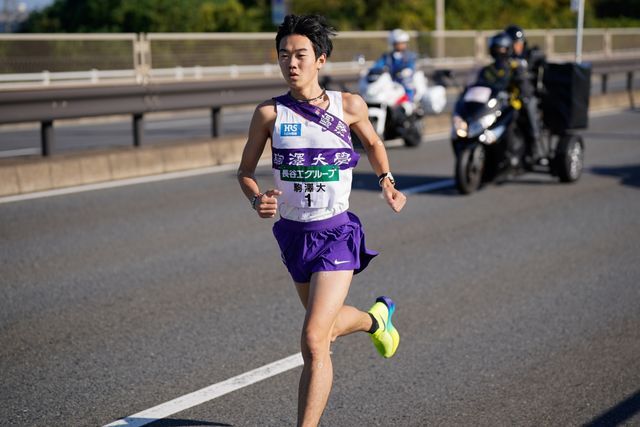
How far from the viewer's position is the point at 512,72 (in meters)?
11.2

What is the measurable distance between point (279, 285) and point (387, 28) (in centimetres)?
4787

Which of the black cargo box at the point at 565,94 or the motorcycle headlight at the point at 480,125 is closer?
the motorcycle headlight at the point at 480,125

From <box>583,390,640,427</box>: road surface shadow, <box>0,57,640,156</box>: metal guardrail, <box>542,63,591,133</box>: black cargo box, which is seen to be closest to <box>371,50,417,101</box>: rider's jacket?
<box>0,57,640,156</box>: metal guardrail

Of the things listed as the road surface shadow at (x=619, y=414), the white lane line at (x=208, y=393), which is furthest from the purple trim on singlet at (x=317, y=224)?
the road surface shadow at (x=619, y=414)

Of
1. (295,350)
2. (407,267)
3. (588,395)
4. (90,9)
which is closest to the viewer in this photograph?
(588,395)

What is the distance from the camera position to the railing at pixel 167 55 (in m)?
19.6

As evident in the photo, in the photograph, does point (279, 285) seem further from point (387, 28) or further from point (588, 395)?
point (387, 28)

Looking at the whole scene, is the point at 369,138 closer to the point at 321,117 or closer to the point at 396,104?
the point at 321,117

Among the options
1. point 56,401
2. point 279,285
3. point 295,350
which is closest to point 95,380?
point 56,401

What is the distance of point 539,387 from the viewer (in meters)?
5.00

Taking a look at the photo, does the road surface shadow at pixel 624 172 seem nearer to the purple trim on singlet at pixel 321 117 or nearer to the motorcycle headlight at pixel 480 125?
the motorcycle headlight at pixel 480 125

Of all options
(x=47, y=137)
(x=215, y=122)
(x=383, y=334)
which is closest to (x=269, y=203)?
(x=383, y=334)

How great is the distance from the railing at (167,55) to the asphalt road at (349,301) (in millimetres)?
5920

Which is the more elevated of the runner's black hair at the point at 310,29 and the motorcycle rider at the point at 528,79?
the runner's black hair at the point at 310,29
